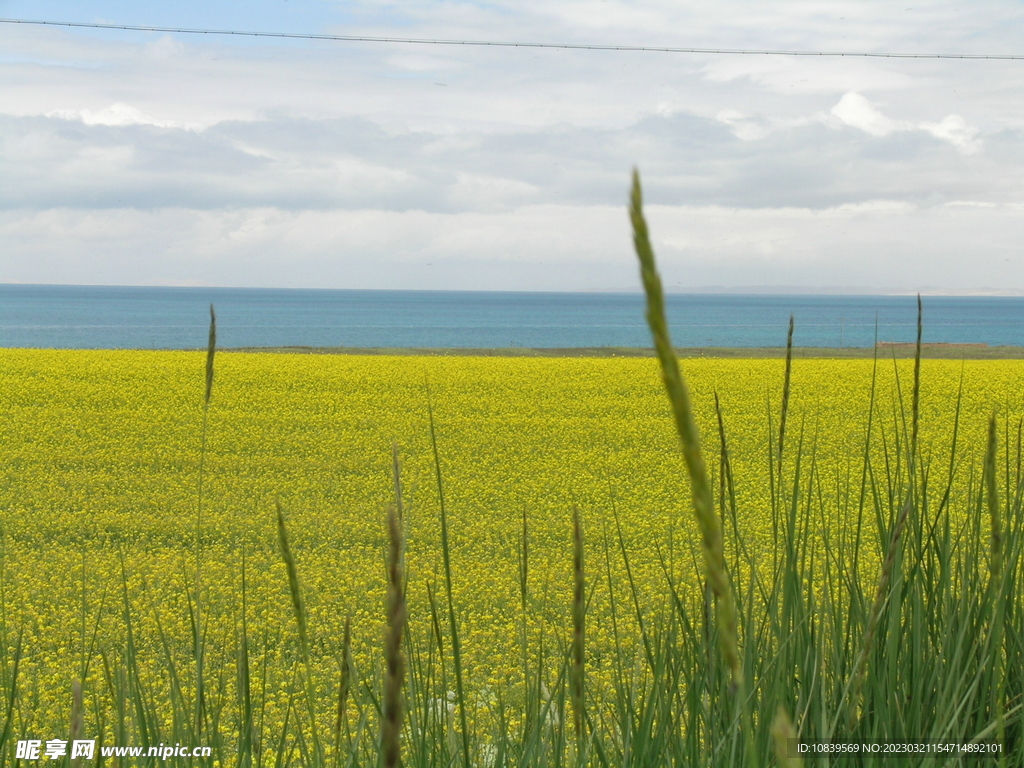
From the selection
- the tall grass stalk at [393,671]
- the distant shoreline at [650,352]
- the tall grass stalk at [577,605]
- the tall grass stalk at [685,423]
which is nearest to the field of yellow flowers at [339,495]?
the tall grass stalk at [577,605]

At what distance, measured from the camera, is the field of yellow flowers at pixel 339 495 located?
323cm

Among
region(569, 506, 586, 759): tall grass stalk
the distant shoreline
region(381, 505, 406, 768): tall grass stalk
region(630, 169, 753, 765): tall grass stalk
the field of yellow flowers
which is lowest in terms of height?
the field of yellow flowers

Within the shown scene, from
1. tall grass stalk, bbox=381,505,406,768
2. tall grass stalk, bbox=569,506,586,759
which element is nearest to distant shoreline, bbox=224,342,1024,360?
tall grass stalk, bbox=569,506,586,759

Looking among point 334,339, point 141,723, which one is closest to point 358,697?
point 141,723

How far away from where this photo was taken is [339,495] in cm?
651

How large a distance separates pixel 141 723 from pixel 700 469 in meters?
0.93

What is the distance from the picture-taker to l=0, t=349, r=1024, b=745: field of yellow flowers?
10.6ft

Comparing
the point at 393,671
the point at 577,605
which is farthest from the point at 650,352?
the point at 393,671

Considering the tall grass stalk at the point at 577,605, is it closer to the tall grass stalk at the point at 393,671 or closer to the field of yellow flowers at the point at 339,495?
the tall grass stalk at the point at 393,671

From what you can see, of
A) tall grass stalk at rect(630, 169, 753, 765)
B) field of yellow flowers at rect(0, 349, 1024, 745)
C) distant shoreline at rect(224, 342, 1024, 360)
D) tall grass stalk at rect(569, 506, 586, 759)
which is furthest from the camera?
distant shoreline at rect(224, 342, 1024, 360)

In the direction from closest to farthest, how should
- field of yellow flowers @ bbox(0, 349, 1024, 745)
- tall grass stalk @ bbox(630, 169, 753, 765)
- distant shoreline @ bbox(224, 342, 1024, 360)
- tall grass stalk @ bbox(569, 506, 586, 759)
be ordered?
tall grass stalk @ bbox(630, 169, 753, 765) < tall grass stalk @ bbox(569, 506, 586, 759) < field of yellow flowers @ bbox(0, 349, 1024, 745) < distant shoreline @ bbox(224, 342, 1024, 360)

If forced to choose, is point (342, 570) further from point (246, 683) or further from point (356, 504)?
point (246, 683)

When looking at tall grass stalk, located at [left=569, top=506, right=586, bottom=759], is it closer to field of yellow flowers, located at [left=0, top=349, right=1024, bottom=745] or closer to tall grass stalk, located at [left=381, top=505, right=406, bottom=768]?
tall grass stalk, located at [left=381, top=505, right=406, bottom=768]

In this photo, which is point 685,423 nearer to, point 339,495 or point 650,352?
point 339,495
